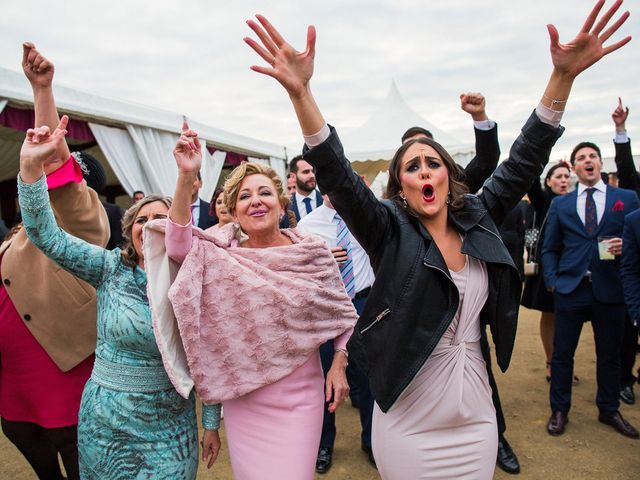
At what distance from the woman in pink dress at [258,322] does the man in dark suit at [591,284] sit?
7.51 feet

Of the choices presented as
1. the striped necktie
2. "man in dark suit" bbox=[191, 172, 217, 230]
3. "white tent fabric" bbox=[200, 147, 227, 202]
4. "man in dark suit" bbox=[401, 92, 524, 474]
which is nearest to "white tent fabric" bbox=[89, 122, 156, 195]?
"white tent fabric" bbox=[200, 147, 227, 202]

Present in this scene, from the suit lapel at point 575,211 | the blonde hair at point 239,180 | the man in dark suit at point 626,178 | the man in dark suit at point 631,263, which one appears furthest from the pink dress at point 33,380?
the man in dark suit at point 626,178

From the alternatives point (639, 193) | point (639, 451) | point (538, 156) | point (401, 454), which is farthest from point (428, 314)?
point (639, 193)

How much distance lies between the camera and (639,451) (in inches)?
134

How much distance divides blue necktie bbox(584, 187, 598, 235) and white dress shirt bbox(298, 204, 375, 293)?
1.70 meters

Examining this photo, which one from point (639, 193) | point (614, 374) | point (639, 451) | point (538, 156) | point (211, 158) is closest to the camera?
point (538, 156)

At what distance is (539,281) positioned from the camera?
15.3 ft

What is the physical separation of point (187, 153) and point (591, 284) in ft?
10.4

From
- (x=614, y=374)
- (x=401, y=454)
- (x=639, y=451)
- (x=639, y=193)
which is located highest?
(x=639, y=193)

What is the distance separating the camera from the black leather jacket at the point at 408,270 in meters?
1.69

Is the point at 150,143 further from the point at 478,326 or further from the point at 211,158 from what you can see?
the point at 478,326

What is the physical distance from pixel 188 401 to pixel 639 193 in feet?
14.2

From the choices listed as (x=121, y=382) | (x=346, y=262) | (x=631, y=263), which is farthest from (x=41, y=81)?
(x=631, y=263)

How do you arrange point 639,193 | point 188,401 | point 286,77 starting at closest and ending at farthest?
1. point 286,77
2. point 188,401
3. point 639,193
